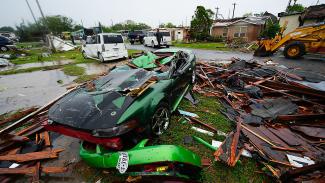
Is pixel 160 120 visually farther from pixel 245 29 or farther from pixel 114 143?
pixel 245 29

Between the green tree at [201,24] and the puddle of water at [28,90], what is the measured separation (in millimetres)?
23545

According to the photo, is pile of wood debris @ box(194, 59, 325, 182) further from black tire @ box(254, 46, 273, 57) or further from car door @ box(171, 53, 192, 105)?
black tire @ box(254, 46, 273, 57)

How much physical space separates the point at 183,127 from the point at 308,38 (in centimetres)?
1227

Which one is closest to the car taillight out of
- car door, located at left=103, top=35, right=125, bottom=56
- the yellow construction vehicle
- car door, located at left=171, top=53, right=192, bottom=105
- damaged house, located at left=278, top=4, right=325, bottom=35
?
car door, located at left=171, top=53, right=192, bottom=105

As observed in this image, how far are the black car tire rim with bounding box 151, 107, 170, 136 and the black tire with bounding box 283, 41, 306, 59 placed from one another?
12010 millimetres

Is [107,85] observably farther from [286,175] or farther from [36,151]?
[286,175]

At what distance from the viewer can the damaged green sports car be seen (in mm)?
2346

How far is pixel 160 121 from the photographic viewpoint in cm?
340

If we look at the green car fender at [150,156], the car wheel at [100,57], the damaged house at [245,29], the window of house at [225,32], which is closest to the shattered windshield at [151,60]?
the green car fender at [150,156]

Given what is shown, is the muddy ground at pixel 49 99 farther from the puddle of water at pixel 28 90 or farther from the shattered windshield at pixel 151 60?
the shattered windshield at pixel 151 60

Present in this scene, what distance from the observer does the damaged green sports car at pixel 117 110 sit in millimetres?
2346

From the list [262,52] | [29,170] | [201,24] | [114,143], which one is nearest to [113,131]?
[114,143]

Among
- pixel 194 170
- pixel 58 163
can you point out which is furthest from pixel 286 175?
pixel 58 163

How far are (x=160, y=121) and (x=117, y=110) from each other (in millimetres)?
1113
